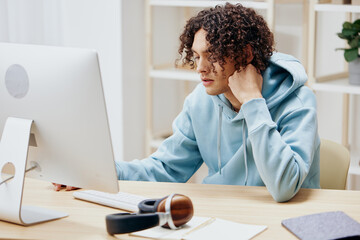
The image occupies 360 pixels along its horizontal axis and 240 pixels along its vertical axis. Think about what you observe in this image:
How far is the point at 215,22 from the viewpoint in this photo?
68.9 inches

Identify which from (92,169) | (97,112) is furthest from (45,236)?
(97,112)

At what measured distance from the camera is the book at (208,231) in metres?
1.29

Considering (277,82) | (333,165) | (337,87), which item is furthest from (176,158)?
(337,87)

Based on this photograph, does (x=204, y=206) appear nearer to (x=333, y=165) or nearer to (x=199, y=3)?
(x=333, y=165)

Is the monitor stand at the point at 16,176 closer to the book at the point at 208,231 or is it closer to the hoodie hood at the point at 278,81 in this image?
the book at the point at 208,231

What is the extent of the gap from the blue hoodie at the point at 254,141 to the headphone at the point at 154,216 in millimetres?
324

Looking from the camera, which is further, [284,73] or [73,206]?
[284,73]

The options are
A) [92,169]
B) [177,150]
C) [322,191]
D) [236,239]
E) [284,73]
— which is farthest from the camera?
[177,150]

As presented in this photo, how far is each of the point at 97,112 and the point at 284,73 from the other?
711 millimetres

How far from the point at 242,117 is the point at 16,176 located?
27.4 inches

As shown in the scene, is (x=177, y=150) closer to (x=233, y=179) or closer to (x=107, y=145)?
(x=233, y=179)

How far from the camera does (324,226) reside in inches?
52.1

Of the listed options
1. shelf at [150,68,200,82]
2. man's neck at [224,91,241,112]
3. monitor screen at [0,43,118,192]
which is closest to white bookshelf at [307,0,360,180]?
shelf at [150,68,200,82]

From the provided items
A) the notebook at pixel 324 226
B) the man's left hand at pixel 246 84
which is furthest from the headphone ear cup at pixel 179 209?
the man's left hand at pixel 246 84
